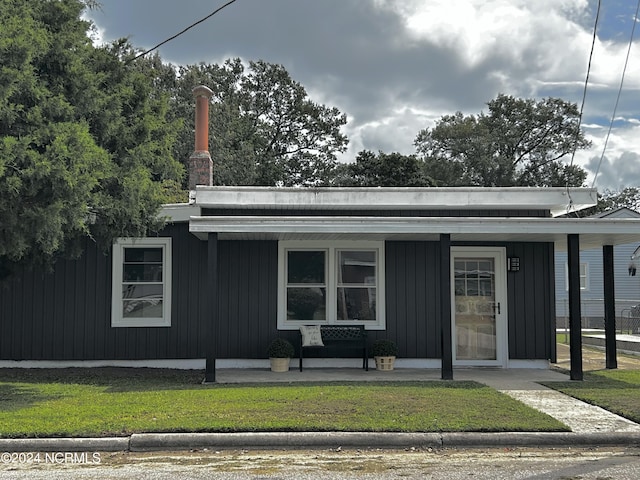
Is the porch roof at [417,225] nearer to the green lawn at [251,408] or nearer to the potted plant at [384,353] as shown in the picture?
the potted plant at [384,353]

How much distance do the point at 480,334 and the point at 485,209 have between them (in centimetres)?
234

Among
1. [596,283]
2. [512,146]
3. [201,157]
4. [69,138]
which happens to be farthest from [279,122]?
[69,138]

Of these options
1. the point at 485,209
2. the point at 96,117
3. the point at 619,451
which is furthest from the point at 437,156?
the point at 619,451

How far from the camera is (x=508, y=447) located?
6883 mm

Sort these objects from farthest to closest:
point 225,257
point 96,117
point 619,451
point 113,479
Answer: point 225,257, point 96,117, point 619,451, point 113,479

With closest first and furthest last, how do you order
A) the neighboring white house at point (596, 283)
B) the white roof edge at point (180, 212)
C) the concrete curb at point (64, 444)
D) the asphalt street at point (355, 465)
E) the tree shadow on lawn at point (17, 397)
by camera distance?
the asphalt street at point (355, 465) → the concrete curb at point (64, 444) → the tree shadow on lawn at point (17, 397) → the white roof edge at point (180, 212) → the neighboring white house at point (596, 283)

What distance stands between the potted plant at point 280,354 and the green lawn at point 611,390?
4272 mm

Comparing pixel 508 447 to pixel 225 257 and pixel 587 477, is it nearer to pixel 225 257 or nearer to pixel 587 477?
pixel 587 477

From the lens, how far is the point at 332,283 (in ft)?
41.3

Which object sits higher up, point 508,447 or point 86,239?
point 86,239

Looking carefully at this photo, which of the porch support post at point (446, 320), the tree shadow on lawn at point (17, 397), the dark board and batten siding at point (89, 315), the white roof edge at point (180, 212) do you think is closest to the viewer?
the tree shadow on lawn at point (17, 397)

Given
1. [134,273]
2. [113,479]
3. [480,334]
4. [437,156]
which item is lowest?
[113,479]

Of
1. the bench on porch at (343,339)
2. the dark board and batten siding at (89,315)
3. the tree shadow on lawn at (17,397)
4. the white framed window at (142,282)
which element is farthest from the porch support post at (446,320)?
the tree shadow on lawn at (17,397)

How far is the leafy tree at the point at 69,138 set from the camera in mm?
8734
